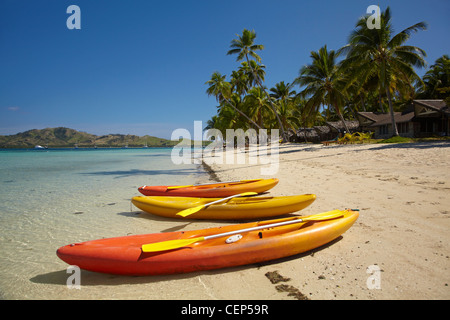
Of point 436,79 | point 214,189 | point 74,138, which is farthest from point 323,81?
point 74,138

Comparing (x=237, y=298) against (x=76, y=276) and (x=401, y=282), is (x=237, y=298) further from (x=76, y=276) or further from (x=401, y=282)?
(x=76, y=276)

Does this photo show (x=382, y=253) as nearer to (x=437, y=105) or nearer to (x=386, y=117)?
(x=437, y=105)

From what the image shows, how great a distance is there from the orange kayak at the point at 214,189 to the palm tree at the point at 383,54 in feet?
49.7

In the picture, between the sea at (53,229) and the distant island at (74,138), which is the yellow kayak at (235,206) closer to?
the sea at (53,229)

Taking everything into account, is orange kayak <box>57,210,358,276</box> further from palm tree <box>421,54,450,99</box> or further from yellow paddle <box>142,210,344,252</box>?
palm tree <box>421,54,450,99</box>

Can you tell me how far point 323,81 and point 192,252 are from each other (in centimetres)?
2215

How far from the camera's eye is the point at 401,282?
7.30 feet

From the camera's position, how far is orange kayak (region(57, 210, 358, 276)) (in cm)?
258

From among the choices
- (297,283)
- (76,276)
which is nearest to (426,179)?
(297,283)

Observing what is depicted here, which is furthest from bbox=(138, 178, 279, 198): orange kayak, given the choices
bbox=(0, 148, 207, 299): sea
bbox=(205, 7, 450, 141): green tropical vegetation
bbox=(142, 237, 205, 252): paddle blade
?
bbox=(205, 7, 450, 141): green tropical vegetation

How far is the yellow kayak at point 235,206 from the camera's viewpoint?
164 inches

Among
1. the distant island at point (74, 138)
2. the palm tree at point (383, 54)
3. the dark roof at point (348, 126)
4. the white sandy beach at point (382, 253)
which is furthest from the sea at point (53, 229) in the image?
the distant island at point (74, 138)

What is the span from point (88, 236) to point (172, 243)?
7.94ft
